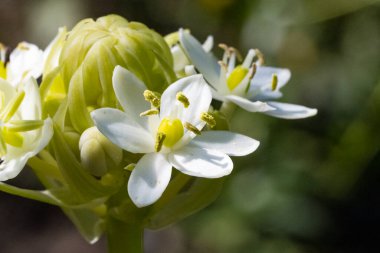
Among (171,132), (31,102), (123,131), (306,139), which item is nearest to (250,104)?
(171,132)

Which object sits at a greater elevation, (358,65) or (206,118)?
(206,118)

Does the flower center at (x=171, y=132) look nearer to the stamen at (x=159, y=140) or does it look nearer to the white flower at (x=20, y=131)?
the stamen at (x=159, y=140)

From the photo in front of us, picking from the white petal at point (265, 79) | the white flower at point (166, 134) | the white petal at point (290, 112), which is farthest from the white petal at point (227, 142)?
the white petal at point (265, 79)

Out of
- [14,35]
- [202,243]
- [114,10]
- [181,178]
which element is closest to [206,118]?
[181,178]

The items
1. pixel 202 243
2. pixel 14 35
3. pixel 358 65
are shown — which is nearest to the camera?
pixel 358 65

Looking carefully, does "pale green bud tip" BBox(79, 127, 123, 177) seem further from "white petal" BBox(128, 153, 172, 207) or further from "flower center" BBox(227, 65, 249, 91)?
"flower center" BBox(227, 65, 249, 91)

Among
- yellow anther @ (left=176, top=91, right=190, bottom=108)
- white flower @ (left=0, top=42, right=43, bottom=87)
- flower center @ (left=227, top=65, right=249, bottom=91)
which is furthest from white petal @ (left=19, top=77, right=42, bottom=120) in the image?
flower center @ (left=227, top=65, right=249, bottom=91)

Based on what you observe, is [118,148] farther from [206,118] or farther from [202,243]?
[202,243]
